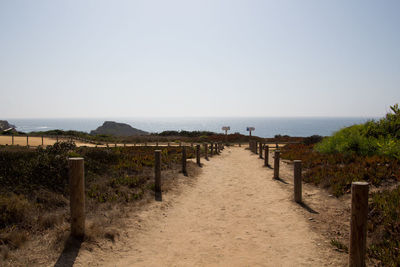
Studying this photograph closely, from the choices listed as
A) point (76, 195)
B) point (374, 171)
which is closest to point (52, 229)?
point (76, 195)

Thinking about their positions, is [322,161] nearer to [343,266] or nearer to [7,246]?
[343,266]

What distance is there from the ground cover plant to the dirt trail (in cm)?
82

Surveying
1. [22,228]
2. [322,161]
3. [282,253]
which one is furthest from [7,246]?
[322,161]

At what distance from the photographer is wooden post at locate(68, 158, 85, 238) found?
17.0ft

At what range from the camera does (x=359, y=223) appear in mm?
→ 4340

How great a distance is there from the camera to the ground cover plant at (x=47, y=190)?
5445 mm

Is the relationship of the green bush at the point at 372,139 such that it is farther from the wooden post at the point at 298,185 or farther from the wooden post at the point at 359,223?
the wooden post at the point at 359,223

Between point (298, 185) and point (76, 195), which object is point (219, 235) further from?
point (298, 185)

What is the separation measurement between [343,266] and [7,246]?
223 inches

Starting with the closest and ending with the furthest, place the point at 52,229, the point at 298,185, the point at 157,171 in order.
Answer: the point at 52,229 → the point at 298,185 → the point at 157,171

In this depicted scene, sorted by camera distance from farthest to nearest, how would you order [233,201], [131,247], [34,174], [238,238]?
[233,201], [34,174], [238,238], [131,247]

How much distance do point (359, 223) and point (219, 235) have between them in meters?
2.97

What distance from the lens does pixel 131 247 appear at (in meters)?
5.55

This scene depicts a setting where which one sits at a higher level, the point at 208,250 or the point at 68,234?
the point at 68,234
